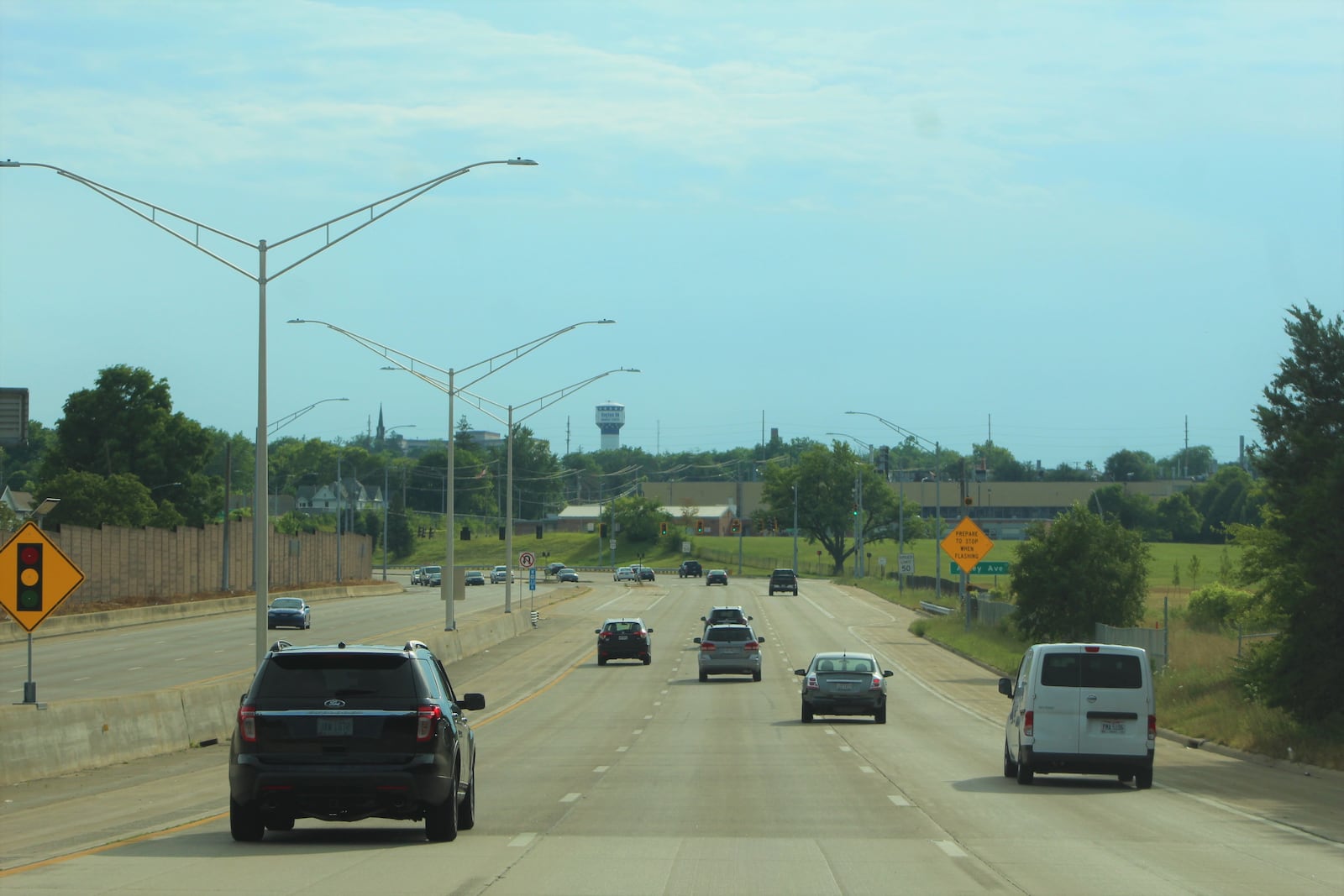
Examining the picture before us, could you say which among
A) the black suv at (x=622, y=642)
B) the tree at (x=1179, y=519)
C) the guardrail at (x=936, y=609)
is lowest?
the guardrail at (x=936, y=609)

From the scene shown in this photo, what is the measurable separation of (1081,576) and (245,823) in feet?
121

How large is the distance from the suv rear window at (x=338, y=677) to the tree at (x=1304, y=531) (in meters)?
16.5

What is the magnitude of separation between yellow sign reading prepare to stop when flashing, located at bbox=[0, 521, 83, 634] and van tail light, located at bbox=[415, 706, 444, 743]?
427 inches

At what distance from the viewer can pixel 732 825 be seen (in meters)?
15.7

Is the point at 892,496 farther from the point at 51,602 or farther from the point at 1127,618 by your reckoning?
the point at 51,602

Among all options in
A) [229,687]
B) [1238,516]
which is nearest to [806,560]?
[1238,516]

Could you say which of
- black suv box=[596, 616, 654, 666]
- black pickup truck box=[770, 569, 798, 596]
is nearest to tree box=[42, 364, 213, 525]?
black pickup truck box=[770, 569, 798, 596]

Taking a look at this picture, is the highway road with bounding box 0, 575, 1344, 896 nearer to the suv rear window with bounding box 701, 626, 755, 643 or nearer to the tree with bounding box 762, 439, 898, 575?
the suv rear window with bounding box 701, 626, 755, 643

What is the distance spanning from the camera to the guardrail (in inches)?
3001

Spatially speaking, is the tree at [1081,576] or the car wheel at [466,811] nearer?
the car wheel at [466,811]

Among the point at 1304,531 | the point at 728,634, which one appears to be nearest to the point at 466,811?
the point at 1304,531

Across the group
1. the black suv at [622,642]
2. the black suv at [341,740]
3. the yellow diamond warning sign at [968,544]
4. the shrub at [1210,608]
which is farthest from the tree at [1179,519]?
the black suv at [341,740]

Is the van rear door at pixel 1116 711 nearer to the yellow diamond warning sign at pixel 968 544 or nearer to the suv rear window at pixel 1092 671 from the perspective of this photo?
the suv rear window at pixel 1092 671

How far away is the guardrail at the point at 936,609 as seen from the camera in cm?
7622
